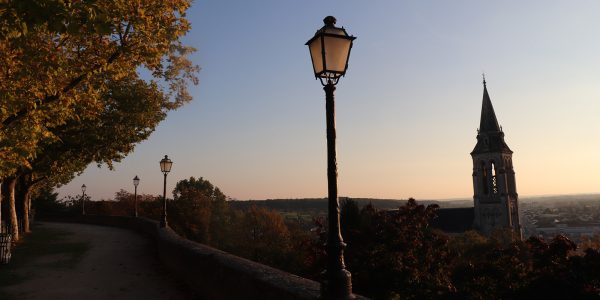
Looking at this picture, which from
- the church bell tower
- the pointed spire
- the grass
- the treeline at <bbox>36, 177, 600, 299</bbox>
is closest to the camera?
the grass

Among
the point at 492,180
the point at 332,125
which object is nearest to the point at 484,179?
the point at 492,180

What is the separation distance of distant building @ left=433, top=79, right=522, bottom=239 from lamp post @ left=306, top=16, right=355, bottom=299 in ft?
253

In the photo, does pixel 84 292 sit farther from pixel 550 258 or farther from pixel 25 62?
pixel 550 258

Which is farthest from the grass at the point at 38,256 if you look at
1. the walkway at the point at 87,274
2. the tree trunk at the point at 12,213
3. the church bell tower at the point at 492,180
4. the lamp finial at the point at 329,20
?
the church bell tower at the point at 492,180

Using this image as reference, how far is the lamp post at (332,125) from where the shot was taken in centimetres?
474

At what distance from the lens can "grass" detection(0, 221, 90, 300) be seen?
1226 centimetres

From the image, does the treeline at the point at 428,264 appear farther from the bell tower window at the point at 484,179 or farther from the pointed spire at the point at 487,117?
the pointed spire at the point at 487,117

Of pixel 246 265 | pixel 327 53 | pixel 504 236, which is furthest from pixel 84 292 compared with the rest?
A: pixel 504 236

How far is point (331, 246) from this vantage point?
15.8 feet

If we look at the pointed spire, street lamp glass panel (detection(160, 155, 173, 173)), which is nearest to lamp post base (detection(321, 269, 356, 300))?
street lamp glass panel (detection(160, 155, 173, 173))

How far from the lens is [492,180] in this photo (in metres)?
76.0

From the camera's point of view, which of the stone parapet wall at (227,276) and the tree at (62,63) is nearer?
the stone parapet wall at (227,276)

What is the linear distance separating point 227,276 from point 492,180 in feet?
254

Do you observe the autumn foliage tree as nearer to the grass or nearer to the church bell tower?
the grass
